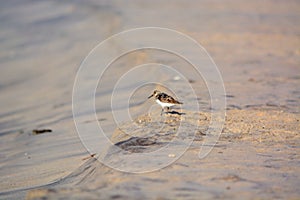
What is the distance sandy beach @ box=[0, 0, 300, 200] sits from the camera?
16.4 ft

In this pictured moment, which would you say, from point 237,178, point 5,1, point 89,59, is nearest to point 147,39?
point 89,59

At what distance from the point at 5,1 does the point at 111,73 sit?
12.9 metres

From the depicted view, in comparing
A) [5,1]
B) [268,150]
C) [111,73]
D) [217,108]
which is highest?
[5,1]

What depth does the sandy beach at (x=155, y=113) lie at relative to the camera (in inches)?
197

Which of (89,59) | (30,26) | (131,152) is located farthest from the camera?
(30,26)

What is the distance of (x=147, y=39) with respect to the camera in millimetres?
13539

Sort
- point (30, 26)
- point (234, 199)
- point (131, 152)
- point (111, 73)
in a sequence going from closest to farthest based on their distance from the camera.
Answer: point (234, 199) → point (131, 152) → point (111, 73) → point (30, 26)

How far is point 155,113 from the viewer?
23.6ft

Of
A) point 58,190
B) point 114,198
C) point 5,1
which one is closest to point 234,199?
point 114,198

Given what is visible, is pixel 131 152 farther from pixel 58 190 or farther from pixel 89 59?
pixel 89 59

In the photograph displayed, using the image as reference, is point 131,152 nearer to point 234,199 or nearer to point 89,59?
point 234,199

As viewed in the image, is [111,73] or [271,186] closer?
[271,186]

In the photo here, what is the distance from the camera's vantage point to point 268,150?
591 cm

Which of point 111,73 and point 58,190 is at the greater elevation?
point 111,73
